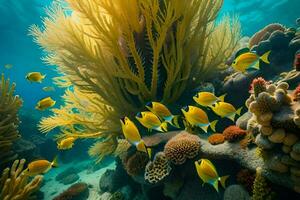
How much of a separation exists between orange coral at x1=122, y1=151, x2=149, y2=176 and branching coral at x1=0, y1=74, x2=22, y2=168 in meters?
2.72

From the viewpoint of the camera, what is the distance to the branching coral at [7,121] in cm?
588

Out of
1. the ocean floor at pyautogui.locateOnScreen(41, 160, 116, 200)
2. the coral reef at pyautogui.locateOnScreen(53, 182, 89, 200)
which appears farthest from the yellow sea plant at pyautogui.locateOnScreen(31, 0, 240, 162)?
the ocean floor at pyautogui.locateOnScreen(41, 160, 116, 200)

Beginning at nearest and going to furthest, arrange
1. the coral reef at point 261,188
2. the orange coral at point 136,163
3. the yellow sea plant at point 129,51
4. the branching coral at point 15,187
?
the coral reef at point 261,188 → the branching coral at point 15,187 → the yellow sea plant at point 129,51 → the orange coral at point 136,163

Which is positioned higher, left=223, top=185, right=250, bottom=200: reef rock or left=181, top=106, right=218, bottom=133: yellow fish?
left=181, top=106, right=218, bottom=133: yellow fish

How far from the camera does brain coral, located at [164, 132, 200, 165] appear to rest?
4.82 m

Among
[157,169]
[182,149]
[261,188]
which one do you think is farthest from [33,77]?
[261,188]

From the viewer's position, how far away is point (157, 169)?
506cm

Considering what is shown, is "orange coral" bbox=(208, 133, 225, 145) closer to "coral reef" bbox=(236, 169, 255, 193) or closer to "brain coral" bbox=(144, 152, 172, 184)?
"coral reef" bbox=(236, 169, 255, 193)

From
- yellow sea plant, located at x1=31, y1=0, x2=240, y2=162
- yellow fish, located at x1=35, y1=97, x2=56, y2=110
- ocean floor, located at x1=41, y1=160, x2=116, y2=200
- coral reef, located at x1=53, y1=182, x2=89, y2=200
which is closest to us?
yellow sea plant, located at x1=31, y1=0, x2=240, y2=162

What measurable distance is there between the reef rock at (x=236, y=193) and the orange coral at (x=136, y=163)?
6.22 feet

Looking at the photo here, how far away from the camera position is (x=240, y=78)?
5.98 meters

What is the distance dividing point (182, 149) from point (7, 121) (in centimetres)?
431

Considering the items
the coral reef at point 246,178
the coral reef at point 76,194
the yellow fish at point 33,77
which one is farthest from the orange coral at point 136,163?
the yellow fish at point 33,77

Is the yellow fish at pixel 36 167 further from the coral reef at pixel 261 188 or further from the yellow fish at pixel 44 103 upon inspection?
the coral reef at pixel 261 188
